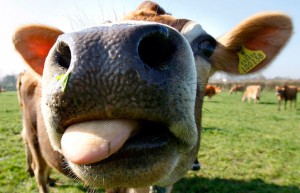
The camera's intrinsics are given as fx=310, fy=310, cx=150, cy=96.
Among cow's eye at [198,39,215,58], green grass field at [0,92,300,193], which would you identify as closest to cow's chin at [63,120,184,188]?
cow's eye at [198,39,215,58]

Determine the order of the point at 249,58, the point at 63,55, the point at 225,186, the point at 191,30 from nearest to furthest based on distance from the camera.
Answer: the point at 63,55 < the point at 191,30 < the point at 249,58 < the point at 225,186

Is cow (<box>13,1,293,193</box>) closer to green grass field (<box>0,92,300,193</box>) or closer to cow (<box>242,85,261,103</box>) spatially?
green grass field (<box>0,92,300,193</box>)

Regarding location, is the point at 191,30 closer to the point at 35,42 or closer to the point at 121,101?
the point at 121,101

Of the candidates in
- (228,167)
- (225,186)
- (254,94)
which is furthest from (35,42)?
(254,94)

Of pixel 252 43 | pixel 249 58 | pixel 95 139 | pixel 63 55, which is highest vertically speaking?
pixel 63 55

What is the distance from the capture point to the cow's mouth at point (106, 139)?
62.2 inches

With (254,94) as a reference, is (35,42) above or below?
above

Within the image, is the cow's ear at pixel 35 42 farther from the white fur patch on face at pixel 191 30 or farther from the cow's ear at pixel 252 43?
the cow's ear at pixel 252 43

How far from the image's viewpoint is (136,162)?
68.4 inches

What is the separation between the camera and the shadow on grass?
6.54 meters

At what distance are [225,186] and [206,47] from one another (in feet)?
14.4

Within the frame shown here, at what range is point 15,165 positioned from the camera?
311 inches

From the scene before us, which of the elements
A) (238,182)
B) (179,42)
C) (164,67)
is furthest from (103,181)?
(238,182)

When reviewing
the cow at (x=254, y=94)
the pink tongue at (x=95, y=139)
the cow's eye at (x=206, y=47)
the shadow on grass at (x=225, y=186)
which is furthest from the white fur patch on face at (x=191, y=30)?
the cow at (x=254, y=94)
